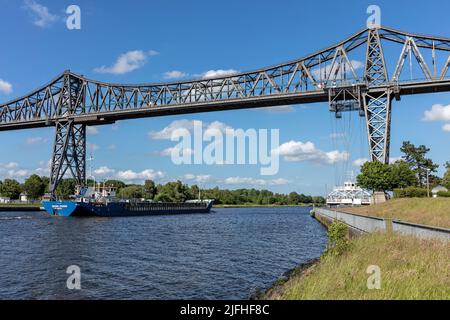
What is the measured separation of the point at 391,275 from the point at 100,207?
7673 centimetres

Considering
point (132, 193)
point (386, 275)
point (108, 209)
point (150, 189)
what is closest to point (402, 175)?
point (108, 209)

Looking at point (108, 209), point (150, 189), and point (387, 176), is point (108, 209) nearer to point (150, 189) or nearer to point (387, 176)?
point (387, 176)

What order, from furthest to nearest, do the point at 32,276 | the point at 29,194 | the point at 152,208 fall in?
1. the point at 29,194
2. the point at 152,208
3. the point at 32,276

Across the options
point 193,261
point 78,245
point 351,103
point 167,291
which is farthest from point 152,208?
point 167,291

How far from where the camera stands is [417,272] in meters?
12.6

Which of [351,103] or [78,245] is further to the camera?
[351,103]

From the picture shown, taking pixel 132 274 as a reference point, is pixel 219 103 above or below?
above

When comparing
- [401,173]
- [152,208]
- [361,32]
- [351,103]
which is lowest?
[152,208]

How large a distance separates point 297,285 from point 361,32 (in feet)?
202

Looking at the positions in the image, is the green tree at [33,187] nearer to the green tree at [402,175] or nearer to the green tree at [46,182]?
the green tree at [46,182]

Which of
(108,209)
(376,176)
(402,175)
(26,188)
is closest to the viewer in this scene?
(376,176)

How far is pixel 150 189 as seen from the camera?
631 feet
